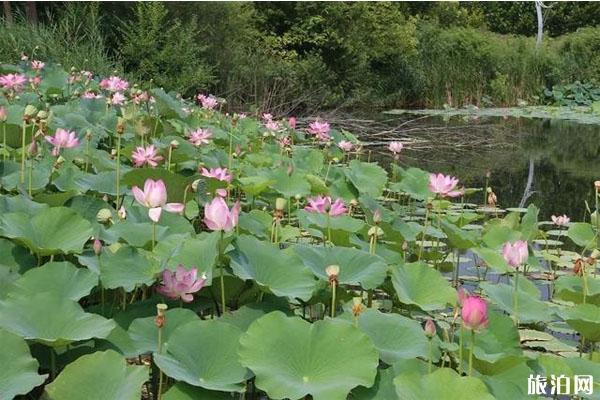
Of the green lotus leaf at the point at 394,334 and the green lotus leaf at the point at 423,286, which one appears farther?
the green lotus leaf at the point at 423,286

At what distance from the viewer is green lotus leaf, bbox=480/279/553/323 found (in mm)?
1455

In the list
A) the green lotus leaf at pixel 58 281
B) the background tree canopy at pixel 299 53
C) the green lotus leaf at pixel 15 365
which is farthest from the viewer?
the background tree canopy at pixel 299 53

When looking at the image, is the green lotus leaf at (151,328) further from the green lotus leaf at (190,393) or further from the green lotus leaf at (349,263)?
the green lotus leaf at (349,263)

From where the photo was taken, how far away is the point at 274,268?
49.6 inches

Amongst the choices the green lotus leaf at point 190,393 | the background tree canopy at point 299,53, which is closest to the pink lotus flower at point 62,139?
the green lotus leaf at point 190,393

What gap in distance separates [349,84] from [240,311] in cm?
1100

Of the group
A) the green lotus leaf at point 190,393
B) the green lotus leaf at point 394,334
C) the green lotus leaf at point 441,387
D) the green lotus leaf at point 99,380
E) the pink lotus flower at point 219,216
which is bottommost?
the green lotus leaf at point 394,334

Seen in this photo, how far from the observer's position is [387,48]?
12531mm

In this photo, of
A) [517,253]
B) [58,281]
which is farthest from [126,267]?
[517,253]

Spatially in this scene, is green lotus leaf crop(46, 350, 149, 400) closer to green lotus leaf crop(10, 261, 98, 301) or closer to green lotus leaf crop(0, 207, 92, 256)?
green lotus leaf crop(10, 261, 98, 301)

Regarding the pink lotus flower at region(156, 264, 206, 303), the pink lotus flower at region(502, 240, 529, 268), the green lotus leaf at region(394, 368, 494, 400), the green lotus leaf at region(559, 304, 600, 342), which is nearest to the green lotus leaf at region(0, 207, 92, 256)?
the pink lotus flower at region(156, 264, 206, 303)

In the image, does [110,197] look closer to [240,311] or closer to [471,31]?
[240,311]

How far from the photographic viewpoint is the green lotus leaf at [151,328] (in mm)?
1060

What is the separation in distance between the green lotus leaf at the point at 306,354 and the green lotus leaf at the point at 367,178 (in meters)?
1.45
